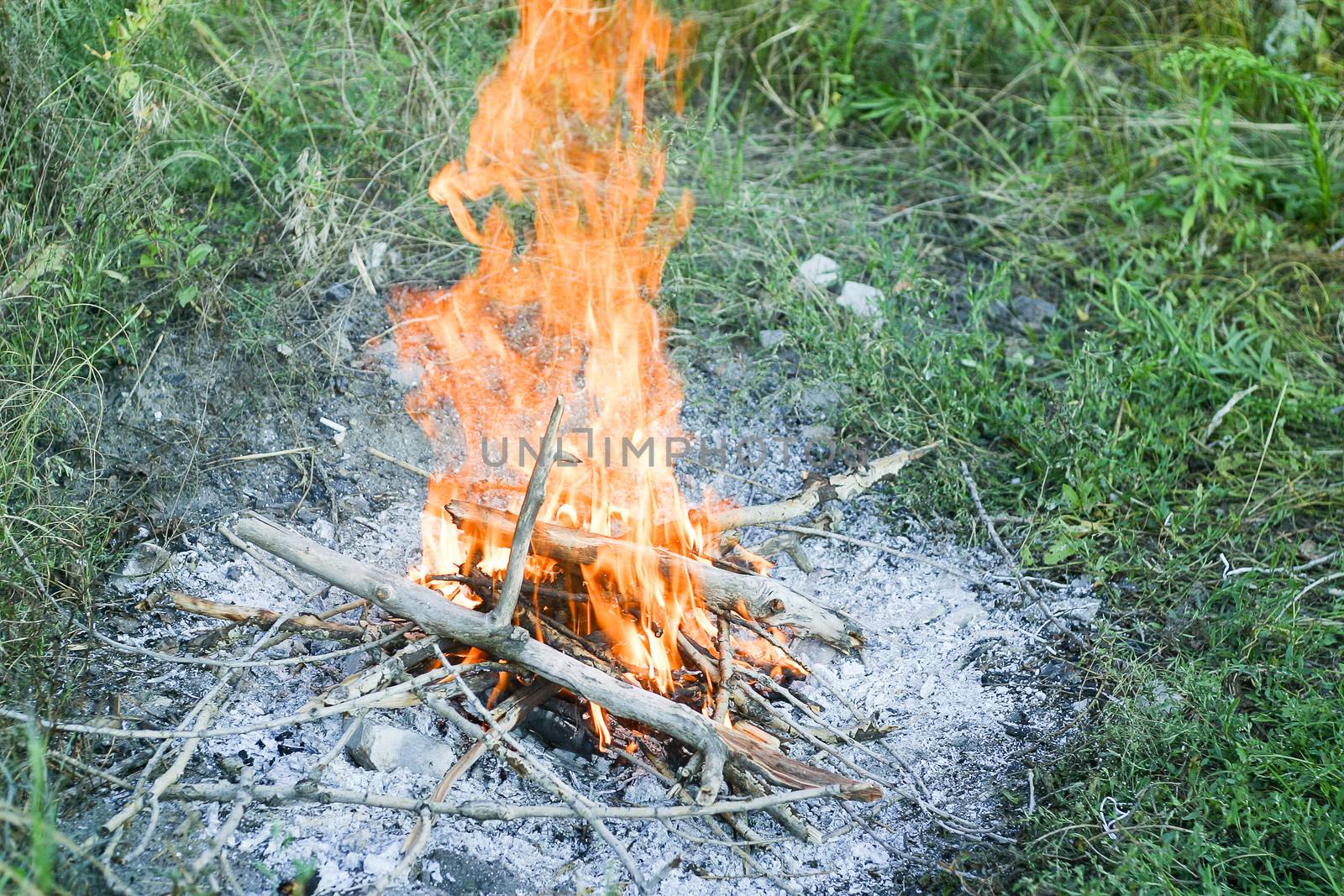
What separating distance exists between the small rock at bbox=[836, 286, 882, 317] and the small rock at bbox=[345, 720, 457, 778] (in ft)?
6.84

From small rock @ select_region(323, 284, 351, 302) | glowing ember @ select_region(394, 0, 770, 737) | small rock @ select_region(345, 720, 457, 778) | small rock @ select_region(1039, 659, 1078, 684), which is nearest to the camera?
small rock @ select_region(345, 720, 457, 778)

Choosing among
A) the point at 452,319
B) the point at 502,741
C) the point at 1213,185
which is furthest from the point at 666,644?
the point at 1213,185

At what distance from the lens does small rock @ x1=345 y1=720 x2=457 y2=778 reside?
7.79 ft

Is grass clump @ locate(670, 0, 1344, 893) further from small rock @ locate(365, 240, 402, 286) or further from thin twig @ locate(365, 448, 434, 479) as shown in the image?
thin twig @ locate(365, 448, 434, 479)

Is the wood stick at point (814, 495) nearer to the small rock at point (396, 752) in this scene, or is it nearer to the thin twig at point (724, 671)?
the thin twig at point (724, 671)

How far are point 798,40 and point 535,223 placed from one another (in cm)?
164

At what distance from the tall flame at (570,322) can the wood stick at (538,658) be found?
0.80 ft

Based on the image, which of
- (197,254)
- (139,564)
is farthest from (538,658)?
(197,254)

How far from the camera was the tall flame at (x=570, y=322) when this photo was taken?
287 cm

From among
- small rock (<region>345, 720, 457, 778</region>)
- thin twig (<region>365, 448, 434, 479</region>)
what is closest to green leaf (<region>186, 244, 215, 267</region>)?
thin twig (<region>365, 448, 434, 479</region>)

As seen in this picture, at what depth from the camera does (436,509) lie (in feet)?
10.0

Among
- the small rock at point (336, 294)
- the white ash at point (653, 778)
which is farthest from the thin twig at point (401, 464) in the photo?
the small rock at point (336, 294)

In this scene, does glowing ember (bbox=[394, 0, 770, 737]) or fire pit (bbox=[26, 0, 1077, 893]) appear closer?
fire pit (bbox=[26, 0, 1077, 893])

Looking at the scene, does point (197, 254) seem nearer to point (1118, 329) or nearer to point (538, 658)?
point (538, 658)
